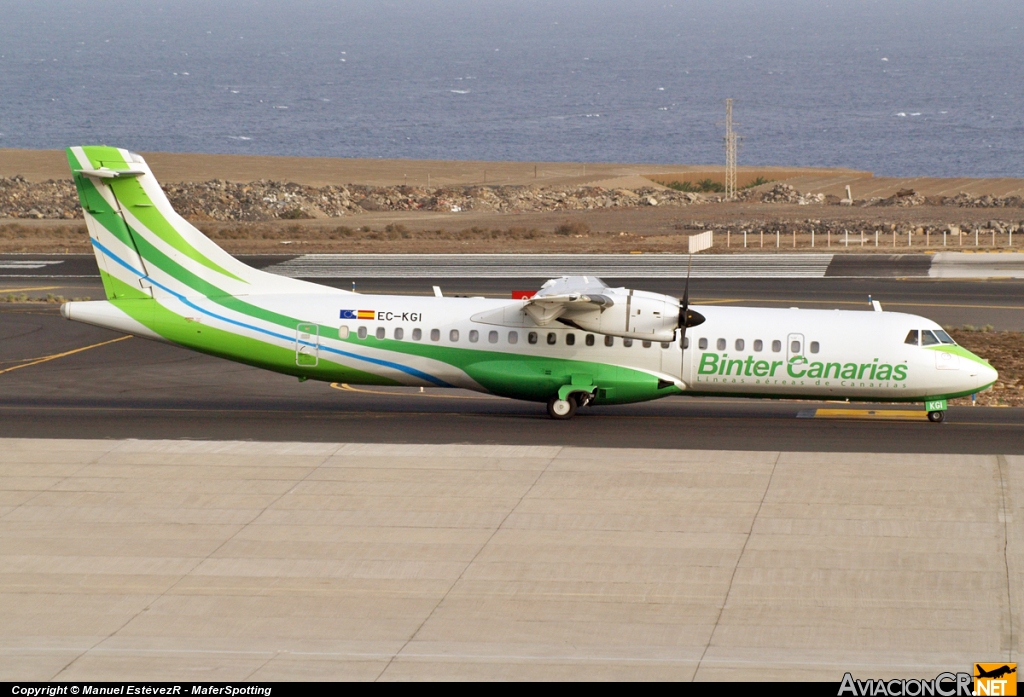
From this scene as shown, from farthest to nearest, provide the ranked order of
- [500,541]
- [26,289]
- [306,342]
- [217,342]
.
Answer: [26,289] → [217,342] → [306,342] → [500,541]

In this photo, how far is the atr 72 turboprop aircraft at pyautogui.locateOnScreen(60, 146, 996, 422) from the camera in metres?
29.8

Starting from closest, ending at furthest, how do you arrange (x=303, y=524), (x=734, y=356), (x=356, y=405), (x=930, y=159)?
1. (x=303, y=524)
2. (x=734, y=356)
3. (x=356, y=405)
4. (x=930, y=159)

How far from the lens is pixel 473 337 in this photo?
3041cm

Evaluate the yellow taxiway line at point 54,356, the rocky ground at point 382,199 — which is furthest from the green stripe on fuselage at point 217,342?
the rocky ground at point 382,199

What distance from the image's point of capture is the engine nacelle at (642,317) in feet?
95.1

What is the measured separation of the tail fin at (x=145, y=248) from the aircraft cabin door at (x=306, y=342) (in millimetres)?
1659

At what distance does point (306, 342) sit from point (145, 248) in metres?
4.88

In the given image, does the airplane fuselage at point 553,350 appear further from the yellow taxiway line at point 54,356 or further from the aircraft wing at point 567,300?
the yellow taxiway line at point 54,356

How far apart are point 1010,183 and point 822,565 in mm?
84659

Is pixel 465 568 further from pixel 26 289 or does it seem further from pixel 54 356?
pixel 26 289

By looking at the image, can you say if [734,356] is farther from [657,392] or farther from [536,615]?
[536,615]

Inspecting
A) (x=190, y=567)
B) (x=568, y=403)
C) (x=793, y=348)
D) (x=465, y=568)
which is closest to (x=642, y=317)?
(x=568, y=403)

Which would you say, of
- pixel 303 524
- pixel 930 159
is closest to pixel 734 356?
pixel 303 524

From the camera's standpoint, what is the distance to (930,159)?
147000 millimetres
